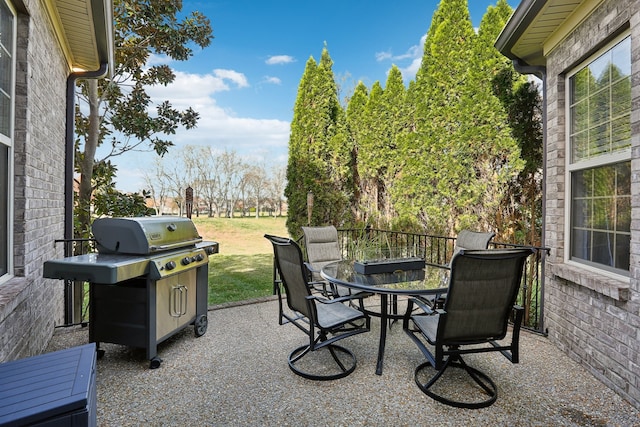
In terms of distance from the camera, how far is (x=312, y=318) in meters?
2.41

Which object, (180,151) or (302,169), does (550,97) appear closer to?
(302,169)

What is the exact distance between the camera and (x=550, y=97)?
3377mm

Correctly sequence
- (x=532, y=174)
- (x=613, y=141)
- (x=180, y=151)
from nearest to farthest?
(x=613, y=141)
(x=532, y=174)
(x=180, y=151)

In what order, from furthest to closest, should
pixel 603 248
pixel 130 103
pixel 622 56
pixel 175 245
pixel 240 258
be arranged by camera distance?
pixel 240 258
pixel 130 103
pixel 175 245
pixel 603 248
pixel 622 56

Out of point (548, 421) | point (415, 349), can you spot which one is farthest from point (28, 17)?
point (548, 421)

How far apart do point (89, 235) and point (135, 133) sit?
186cm

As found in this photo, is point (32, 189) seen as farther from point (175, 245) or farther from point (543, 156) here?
point (543, 156)

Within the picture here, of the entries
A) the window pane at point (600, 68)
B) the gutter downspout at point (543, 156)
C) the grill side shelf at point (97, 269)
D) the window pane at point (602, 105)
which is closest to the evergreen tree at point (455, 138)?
the gutter downspout at point (543, 156)

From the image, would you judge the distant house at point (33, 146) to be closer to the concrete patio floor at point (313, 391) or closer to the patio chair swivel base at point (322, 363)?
the concrete patio floor at point (313, 391)

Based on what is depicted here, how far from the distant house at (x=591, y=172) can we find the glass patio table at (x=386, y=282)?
1.07 m

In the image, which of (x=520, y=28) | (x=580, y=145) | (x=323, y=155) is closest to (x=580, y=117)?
(x=580, y=145)

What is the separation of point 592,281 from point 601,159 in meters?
0.98

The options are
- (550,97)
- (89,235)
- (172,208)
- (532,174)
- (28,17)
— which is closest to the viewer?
(28,17)

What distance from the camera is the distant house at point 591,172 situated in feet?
7.48
